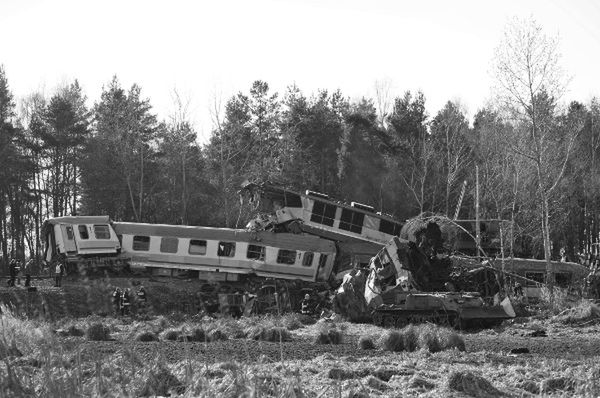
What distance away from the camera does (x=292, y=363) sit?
15156 mm

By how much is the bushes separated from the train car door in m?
23.0

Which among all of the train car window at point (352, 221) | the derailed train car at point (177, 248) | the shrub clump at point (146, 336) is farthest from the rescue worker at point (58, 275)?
the shrub clump at point (146, 336)

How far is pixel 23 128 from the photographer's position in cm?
6038

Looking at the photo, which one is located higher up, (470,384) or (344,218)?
(344,218)

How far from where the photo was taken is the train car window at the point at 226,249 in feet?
132

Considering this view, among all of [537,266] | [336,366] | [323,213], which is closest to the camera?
[336,366]

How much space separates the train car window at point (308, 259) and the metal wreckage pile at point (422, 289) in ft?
31.8

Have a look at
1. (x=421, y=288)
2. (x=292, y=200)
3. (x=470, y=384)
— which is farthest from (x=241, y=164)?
(x=470, y=384)

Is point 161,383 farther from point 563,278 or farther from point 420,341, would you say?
point 563,278

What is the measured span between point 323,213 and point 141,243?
8.81 m

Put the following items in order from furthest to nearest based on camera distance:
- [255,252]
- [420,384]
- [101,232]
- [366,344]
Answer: [255,252] < [101,232] < [366,344] < [420,384]

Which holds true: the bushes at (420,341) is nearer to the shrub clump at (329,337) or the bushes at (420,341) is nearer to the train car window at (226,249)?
the shrub clump at (329,337)

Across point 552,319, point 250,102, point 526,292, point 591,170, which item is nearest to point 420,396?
point 552,319

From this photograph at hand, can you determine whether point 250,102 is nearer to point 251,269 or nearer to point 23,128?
point 23,128
